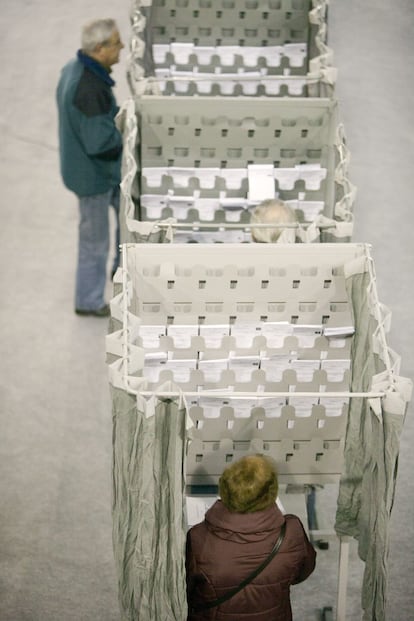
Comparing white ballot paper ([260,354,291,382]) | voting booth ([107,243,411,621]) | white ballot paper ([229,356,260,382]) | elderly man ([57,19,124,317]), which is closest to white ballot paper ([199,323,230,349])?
voting booth ([107,243,411,621])

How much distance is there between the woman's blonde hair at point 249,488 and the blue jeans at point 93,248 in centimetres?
347

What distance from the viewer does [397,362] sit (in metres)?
3.80

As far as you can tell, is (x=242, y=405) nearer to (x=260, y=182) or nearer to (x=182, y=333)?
(x=182, y=333)

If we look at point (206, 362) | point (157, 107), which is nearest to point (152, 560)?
point (206, 362)

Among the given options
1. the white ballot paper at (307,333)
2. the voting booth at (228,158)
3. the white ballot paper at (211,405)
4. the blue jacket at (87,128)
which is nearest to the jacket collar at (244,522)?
the white ballot paper at (211,405)

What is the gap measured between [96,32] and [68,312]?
84.5 inches

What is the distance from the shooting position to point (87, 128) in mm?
6527

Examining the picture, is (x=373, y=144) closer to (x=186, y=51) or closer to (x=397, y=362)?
(x=186, y=51)

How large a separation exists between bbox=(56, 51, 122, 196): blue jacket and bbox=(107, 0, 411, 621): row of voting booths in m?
0.37

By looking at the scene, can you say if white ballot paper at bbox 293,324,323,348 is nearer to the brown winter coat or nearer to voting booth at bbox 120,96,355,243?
the brown winter coat

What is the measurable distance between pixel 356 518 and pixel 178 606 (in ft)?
3.09

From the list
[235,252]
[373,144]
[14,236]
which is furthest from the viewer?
[373,144]

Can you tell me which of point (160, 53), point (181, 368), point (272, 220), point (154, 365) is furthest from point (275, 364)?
point (160, 53)

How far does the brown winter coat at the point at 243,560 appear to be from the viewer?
391 cm
